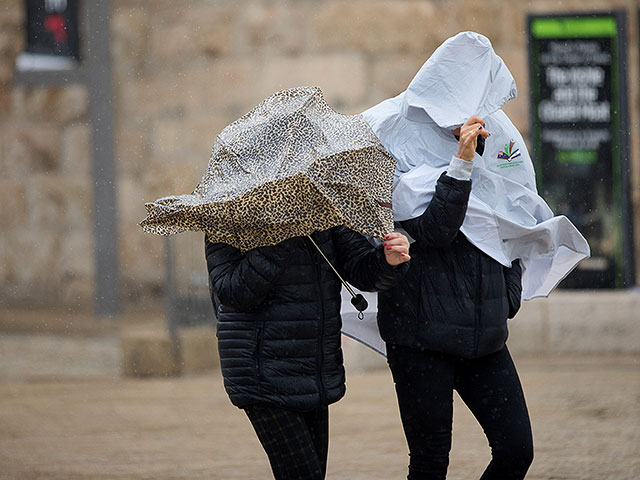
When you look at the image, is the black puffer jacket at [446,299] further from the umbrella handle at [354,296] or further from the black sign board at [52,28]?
the black sign board at [52,28]

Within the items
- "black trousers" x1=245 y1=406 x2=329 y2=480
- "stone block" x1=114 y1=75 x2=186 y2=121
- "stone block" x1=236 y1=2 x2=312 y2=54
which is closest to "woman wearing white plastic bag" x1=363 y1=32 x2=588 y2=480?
"black trousers" x1=245 y1=406 x2=329 y2=480

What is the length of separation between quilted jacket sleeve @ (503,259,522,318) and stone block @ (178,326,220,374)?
5.07 meters

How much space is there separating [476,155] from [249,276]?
856 millimetres

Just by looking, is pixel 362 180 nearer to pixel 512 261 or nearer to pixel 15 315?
pixel 512 261

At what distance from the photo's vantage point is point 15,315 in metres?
12.5

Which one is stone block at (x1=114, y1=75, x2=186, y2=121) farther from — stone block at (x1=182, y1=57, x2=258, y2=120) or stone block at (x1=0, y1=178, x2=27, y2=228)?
stone block at (x1=0, y1=178, x2=27, y2=228)

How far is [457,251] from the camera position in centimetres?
395

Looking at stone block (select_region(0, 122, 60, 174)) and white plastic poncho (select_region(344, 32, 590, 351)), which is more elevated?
white plastic poncho (select_region(344, 32, 590, 351))

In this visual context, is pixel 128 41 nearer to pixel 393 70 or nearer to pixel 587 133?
pixel 393 70

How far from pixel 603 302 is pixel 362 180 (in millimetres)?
5848

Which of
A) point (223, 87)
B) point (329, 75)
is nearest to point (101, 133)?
point (223, 87)

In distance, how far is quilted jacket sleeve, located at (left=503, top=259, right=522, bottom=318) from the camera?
159 inches

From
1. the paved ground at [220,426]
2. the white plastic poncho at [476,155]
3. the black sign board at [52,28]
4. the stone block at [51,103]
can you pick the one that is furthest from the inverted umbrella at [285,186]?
the stone block at [51,103]

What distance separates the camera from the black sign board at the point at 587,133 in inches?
370
